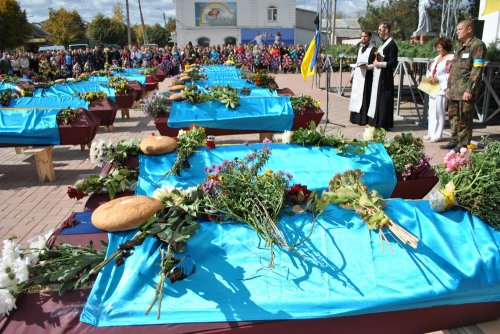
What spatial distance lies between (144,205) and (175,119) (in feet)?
12.5

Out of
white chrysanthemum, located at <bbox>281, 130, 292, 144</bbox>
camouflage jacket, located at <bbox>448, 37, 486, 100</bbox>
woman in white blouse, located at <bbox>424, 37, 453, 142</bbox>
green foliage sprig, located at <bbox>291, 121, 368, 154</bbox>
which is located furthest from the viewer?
woman in white blouse, located at <bbox>424, 37, 453, 142</bbox>

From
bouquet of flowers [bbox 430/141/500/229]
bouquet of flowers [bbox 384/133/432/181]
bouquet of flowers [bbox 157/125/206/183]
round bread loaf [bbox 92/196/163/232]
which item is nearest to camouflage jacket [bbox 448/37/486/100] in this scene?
bouquet of flowers [bbox 384/133/432/181]

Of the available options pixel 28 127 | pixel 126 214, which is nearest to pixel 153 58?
pixel 28 127

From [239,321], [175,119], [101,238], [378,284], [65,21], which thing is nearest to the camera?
[239,321]

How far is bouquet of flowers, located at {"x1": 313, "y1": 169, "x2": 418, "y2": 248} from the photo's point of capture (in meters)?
2.22

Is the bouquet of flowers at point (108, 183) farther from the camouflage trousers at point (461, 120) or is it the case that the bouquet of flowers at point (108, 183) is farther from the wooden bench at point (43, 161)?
the camouflage trousers at point (461, 120)

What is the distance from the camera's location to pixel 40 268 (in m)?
2.08

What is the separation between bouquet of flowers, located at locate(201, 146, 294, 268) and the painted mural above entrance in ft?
134

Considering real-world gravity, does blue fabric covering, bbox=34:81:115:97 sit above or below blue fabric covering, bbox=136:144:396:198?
above

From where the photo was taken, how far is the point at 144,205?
238cm

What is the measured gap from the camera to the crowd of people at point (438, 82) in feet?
18.4

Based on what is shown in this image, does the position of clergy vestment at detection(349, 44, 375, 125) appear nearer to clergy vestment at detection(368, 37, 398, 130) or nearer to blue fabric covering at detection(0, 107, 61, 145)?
clergy vestment at detection(368, 37, 398, 130)

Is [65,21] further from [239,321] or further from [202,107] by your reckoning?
[239,321]

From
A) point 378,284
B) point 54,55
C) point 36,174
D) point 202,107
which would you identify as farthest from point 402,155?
point 54,55
